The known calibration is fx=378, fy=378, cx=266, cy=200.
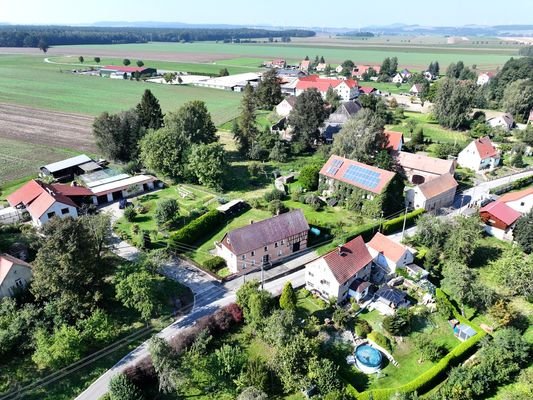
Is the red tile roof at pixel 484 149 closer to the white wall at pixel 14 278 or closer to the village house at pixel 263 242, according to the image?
the village house at pixel 263 242

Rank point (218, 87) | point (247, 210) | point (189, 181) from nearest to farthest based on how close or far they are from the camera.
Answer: point (247, 210), point (189, 181), point (218, 87)

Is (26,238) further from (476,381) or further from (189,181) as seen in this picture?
(476,381)

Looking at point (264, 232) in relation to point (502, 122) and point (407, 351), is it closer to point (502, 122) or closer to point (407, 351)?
point (407, 351)

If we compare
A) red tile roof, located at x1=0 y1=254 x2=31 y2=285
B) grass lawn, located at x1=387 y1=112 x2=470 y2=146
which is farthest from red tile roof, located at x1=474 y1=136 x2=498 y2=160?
red tile roof, located at x1=0 y1=254 x2=31 y2=285

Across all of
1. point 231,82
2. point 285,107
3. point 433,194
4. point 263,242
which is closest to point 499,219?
point 433,194

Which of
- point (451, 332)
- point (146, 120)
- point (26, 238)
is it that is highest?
point (146, 120)

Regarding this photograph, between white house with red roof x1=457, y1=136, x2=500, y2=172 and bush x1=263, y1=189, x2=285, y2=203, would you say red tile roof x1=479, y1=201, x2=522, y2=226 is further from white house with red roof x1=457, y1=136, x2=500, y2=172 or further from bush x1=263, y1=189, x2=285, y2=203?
bush x1=263, y1=189, x2=285, y2=203

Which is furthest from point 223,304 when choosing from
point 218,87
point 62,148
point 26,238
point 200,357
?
point 218,87
